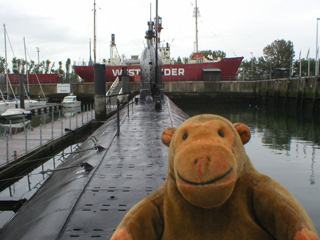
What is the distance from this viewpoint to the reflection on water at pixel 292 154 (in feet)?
29.7

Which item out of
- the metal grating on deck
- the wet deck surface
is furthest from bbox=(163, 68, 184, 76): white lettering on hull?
the wet deck surface

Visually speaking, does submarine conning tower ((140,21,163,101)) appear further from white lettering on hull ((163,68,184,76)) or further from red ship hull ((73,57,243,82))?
white lettering on hull ((163,68,184,76))

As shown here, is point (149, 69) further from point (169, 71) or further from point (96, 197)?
point (169, 71)

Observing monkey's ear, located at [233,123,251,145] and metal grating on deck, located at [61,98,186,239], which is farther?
metal grating on deck, located at [61,98,186,239]

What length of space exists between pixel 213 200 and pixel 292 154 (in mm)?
13459

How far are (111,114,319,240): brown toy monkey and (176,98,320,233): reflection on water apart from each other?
568 cm

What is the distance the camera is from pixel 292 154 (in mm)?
14031

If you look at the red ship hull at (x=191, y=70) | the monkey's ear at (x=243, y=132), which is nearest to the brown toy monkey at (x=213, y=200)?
the monkey's ear at (x=243, y=132)

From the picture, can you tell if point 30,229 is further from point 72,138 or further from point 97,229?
point 72,138

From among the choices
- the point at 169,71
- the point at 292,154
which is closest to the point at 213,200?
the point at 292,154

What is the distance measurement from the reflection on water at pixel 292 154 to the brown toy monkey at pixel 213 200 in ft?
18.6

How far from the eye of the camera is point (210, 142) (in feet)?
6.10

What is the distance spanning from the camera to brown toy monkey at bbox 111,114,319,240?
1.76 m

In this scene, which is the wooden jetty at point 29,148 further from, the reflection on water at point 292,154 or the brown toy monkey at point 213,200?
the reflection on water at point 292,154
